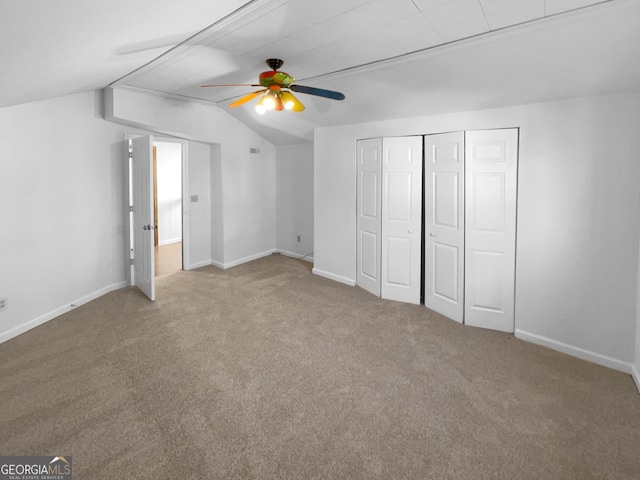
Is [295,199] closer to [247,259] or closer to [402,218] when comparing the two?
[247,259]

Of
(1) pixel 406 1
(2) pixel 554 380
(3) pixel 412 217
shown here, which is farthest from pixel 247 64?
(2) pixel 554 380

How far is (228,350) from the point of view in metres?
2.95

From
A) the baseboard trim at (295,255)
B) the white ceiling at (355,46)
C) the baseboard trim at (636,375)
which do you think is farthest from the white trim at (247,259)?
the baseboard trim at (636,375)

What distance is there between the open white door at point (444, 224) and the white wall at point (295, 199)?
2561 millimetres

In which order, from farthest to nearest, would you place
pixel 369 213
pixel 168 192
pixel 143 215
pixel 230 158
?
pixel 168 192, pixel 230 158, pixel 369 213, pixel 143 215

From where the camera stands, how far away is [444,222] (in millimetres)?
3652

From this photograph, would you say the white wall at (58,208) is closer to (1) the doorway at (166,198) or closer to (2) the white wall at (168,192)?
(1) the doorway at (166,198)

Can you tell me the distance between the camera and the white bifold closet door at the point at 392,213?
154 inches

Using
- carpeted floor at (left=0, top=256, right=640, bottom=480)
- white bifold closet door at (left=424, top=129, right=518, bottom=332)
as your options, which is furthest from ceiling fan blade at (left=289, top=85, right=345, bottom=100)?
carpeted floor at (left=0, top=256, right=640, bottom=480)

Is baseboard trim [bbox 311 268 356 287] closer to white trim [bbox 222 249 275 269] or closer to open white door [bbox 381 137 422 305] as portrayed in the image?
open white door [bbox 381 137 422 305]

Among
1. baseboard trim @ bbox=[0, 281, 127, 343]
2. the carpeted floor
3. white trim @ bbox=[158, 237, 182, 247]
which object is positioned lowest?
the carpeted floor

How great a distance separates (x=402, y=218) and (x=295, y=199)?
263cm

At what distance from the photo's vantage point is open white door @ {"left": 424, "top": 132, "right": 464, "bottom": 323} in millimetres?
3467

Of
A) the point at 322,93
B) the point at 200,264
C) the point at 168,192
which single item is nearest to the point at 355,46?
the point at 322,93
